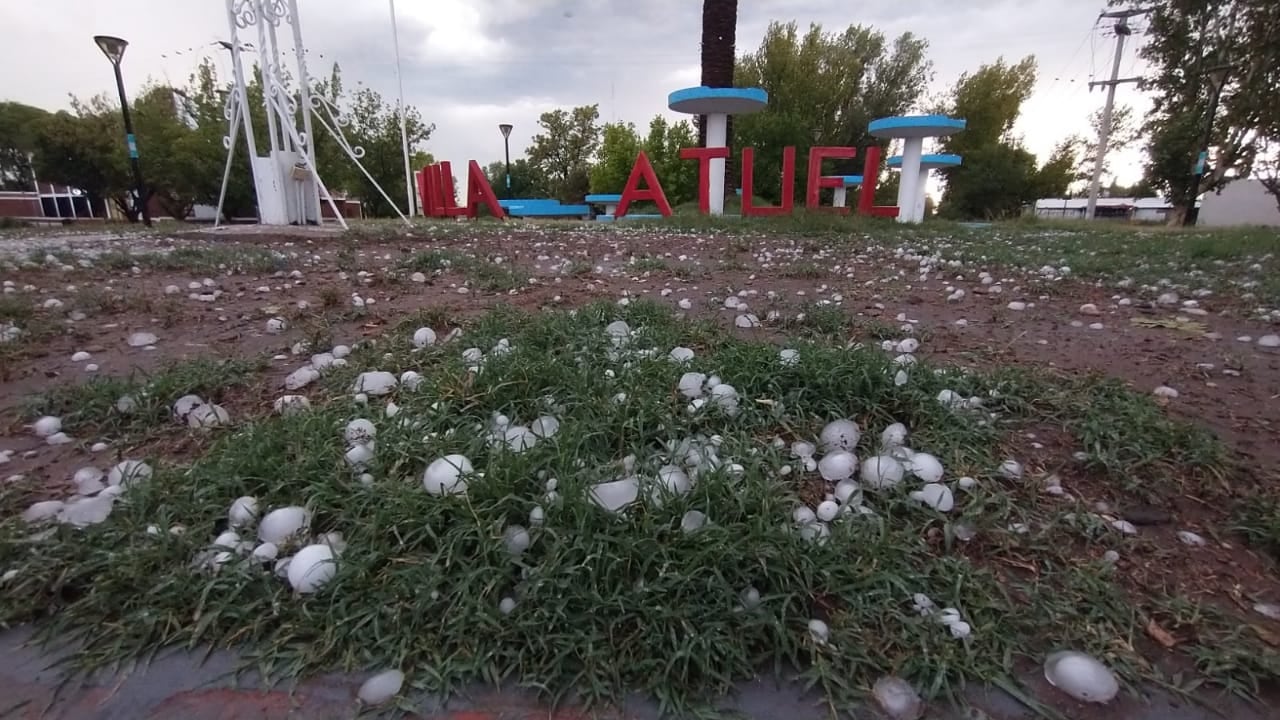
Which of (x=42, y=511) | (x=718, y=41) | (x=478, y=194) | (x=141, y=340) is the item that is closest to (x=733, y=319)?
(x=42, y=511)

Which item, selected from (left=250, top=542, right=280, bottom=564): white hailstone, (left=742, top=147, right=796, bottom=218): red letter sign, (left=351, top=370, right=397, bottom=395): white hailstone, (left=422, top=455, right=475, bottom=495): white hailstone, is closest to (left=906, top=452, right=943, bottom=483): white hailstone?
(left=422, top=455, right=475, bottom=495): white hailstone

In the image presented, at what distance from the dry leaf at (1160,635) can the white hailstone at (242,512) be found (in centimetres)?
176

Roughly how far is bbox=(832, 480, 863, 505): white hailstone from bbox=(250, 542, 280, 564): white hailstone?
1204 mm

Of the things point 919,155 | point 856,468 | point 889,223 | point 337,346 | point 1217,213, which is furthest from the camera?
point 1217,213

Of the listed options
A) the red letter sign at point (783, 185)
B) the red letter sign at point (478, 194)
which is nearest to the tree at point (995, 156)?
the red letter sign at point (783, 185)

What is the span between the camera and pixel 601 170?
31.8 meters

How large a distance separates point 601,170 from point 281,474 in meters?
32.3

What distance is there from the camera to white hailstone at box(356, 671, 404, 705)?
91 cm

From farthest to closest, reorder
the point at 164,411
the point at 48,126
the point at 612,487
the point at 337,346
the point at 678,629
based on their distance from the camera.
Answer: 1. the point at 48,126
2. the point at 337,346
3. the point at 164,411
4. the point at 612,487
5. the point at 678,629

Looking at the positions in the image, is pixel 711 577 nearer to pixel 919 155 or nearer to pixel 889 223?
pixel 889 223

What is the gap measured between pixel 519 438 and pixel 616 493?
37 cm

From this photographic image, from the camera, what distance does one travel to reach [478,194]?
16.8 m

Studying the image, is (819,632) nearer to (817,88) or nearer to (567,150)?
(817,88)

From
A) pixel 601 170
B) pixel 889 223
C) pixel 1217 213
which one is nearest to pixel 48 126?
pixel 601 170
